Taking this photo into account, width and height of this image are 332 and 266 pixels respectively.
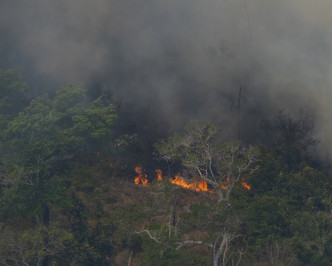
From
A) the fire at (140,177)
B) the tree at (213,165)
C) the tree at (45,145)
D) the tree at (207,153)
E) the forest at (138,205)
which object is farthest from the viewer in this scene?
the fire at (140,177)

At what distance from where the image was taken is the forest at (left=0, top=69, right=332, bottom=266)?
93.0 ft

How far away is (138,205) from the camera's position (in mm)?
32062

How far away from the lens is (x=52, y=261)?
30.0 meters

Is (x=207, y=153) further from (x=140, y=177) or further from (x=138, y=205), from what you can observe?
(x=140, y=177)

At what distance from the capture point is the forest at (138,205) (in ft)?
93.0

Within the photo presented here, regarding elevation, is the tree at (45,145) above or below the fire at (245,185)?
above

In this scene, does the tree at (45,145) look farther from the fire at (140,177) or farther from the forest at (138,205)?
the fire at (140,177)

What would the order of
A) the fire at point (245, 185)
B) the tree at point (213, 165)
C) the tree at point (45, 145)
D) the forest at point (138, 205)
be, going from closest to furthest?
1. the tree at point (213, 165)
2. the forest at point (138, 205)
3. the tree at point (45, 145)
4. the fire at point (245, 185)

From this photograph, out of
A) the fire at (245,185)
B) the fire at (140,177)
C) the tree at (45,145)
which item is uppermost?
the tree at (45,145)

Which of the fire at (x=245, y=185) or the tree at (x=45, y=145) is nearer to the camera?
the tree at (x=45, y=145)

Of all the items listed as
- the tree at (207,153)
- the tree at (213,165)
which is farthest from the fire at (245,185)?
the tree at (207,153)

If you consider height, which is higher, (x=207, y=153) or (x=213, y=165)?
(x=207, y=153)

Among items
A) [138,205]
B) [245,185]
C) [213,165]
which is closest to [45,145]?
[138,205]

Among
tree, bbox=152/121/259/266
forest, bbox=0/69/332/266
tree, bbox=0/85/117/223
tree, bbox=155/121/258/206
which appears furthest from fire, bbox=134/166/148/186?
tree, bbox=155/121/258/206
